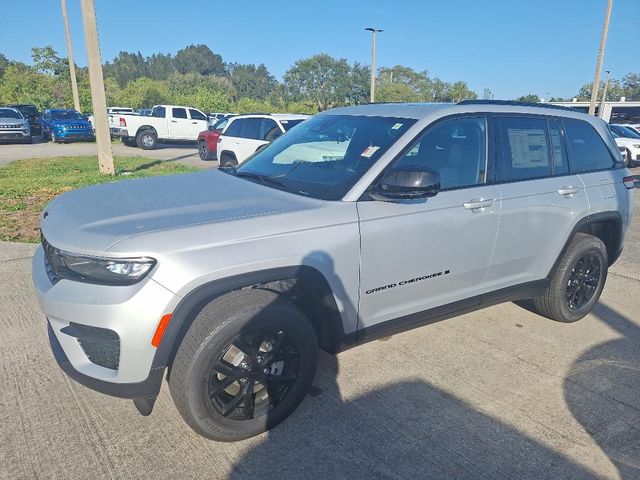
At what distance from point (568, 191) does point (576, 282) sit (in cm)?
89

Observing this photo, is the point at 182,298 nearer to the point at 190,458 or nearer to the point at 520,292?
the point at 190,458

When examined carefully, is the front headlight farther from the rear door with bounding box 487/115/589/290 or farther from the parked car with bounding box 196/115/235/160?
the parked car with bounding box 196/115/235/160

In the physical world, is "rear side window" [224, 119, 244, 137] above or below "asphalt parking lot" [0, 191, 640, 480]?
above

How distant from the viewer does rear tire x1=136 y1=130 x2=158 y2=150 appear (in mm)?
20120

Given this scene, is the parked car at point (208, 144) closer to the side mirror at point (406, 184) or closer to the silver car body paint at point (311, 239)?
the silver car body paint at point (311, 239)

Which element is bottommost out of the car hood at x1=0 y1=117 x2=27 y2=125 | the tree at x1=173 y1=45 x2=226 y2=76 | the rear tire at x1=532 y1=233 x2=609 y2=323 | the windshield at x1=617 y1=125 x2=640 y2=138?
the rear tire at x1=532 y1=233 x2=609 y2=323

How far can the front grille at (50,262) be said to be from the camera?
2.46m

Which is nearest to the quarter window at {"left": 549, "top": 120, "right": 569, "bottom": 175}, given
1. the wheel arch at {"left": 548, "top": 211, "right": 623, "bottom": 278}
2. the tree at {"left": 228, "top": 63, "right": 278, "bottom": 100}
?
the wheel arch at {"left": 548, "top": 211, "right": 623, "bottom": 278}

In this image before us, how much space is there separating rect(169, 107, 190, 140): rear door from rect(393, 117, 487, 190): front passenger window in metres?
19.5

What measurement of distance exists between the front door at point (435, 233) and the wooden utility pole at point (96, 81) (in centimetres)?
967

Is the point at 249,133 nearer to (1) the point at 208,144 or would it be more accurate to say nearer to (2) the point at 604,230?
(1) the point at 208,144

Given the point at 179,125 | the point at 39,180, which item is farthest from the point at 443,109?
the point at 179,125

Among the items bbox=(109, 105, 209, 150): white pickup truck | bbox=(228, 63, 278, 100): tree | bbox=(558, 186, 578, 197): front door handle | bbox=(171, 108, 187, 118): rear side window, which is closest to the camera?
bbox=(558, 186, 578, 197): front door handle

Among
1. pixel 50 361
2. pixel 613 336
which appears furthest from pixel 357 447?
pixel 613 336
